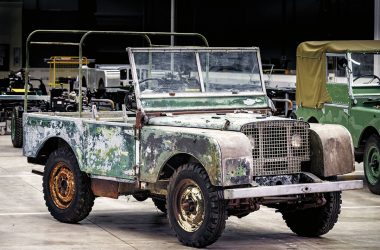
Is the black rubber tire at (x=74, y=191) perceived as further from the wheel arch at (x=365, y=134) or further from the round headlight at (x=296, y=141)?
the wheel arch at (x=365, y=134)

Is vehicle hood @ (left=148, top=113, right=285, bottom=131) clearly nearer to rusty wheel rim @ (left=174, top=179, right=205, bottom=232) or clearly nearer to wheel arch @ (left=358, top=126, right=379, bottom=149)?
rusty wheel rim @ (left=174, top=179, right=205, bottom=232)

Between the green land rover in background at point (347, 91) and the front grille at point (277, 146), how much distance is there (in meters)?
4.97

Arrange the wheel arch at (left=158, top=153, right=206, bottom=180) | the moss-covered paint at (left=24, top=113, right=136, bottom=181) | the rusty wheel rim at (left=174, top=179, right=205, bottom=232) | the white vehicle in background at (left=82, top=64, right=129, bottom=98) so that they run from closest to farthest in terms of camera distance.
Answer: the rusty wheel rim at (left=174, top=179, right=205, bottom=232) < the wheel arch at (left=158, top=153, right=206, bottom=180) < the moss-covered paint at (left=24, top=113, right=136, bottom=181) < the white vehicle in background at (left=82, top=64, right=129, bottom=98)

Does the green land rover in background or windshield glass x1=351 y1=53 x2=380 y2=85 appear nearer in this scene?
the green land rover in background

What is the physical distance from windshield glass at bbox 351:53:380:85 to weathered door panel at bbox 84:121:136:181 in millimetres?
6595

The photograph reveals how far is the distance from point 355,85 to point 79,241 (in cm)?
→ 755

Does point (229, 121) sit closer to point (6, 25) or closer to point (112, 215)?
point (112, 215)

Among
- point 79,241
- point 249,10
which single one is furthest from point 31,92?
point 79,241

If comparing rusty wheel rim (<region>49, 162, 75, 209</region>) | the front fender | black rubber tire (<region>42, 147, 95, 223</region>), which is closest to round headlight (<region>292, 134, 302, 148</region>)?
the front fender

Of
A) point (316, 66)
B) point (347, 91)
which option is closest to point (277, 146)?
point (347, 91)

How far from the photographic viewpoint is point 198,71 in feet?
43.3

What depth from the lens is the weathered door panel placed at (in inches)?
490

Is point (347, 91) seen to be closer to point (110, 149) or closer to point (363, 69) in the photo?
point (363, 69)

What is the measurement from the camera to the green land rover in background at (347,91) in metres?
17.2
